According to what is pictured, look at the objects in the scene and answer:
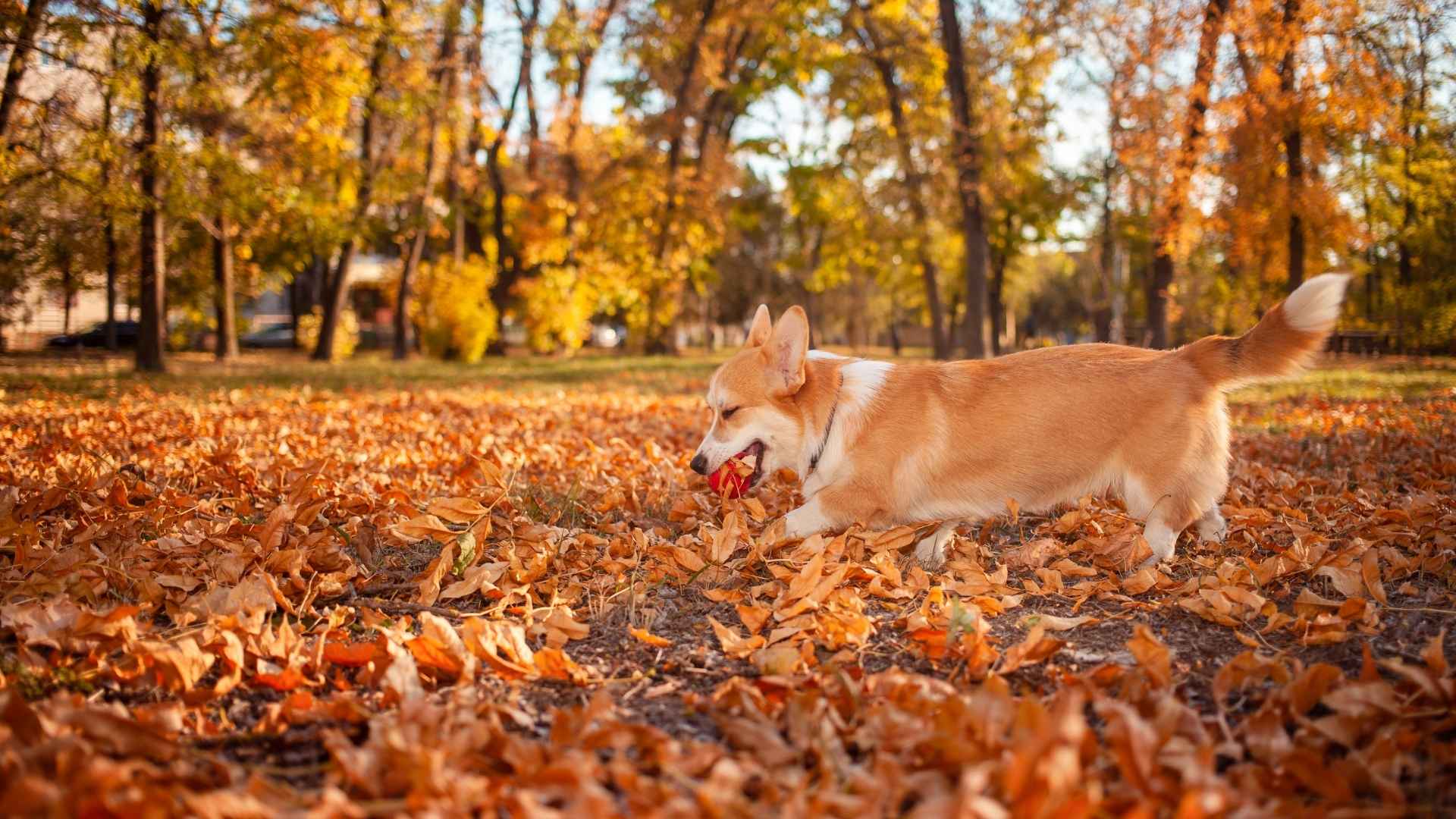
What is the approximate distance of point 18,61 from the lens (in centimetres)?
786

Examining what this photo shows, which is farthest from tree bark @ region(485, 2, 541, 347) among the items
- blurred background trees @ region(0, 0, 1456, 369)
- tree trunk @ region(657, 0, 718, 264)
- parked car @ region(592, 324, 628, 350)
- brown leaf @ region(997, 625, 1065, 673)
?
parked car @ region(592, 324, 628, 350)

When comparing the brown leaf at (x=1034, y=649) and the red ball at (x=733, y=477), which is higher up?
the red ball at (x=733, y=477)

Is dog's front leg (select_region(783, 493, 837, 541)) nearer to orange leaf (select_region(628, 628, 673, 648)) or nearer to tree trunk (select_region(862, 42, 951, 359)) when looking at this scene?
orange leaf (select_region(628, 628, 673, 648))

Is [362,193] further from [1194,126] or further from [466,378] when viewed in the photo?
[1194,126]

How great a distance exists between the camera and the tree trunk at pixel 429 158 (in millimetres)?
14789

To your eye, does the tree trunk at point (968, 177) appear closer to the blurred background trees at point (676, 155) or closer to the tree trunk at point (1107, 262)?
the blurred background trees at point (676, 155)

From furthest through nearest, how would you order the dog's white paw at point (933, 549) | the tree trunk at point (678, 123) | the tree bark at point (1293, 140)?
the tree trunk at point (678, 123) < the tree bark at point (1293, 140) < the dog's white paw at point (933, 549)

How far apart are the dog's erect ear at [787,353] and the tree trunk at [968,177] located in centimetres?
1010

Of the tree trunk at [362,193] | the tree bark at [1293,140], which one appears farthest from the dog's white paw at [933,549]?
the tree trunk at [362,193]

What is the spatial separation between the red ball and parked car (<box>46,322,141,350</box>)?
89.9ft

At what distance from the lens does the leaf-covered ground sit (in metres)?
1.56

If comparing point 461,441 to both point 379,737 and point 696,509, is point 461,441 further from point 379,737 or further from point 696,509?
point 379,737

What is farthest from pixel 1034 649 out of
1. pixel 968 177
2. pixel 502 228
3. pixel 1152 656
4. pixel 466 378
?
pixel 502 228

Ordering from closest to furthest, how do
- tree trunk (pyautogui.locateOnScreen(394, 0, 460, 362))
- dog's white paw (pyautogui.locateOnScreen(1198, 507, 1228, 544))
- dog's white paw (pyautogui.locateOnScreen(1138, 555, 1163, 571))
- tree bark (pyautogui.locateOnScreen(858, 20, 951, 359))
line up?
dog's white paw (pyautogui.locateOnScreen(1138, 555, 1163, 571)) < dog's white paw (pyautogui.locateOnScreen(1198, 507, 1228, 544)) < tree trunk (pyautogui.locateOnScreen(394, 0, 460, 362)) < tree bark (pyautogui.locateOnScreen(858, 20, 951, 359))
